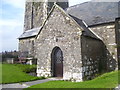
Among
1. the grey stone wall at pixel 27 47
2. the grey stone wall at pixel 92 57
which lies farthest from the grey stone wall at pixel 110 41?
the grey stone wall at pixel 27 47

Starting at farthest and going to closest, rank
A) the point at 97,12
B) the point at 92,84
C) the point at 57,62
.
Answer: the point at 97,12, the point at 57,62, the point at 92,84

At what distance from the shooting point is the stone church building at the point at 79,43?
13148mm

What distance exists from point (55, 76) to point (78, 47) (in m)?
4.00

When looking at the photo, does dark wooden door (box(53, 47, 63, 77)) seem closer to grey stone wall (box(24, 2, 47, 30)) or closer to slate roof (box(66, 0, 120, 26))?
slate roof (box(66, 0, 120, 26))

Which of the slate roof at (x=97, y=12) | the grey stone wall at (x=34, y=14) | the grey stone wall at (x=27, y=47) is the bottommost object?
the grey stone wall at (x=27, y=47)

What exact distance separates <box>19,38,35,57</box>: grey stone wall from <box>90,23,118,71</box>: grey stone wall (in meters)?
13.8

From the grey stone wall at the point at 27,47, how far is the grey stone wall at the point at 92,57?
1388 cm

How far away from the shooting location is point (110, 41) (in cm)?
1642

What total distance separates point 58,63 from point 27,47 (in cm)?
1488

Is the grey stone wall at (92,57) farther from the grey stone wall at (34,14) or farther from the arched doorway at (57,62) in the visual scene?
the grey stone wall at (34,14)

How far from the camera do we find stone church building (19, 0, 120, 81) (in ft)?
43.1

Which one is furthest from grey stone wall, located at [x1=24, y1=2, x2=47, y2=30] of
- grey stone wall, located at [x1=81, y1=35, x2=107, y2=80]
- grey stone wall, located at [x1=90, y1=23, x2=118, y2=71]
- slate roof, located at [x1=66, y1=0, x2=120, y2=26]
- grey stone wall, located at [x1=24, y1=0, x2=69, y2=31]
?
grey stone wall, located at [x1=81, y1=35, x2=107, y2=80]

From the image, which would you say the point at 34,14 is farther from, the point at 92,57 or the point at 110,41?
the point at 92,57

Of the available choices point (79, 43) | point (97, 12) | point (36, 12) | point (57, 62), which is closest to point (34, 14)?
point (36, 12)
